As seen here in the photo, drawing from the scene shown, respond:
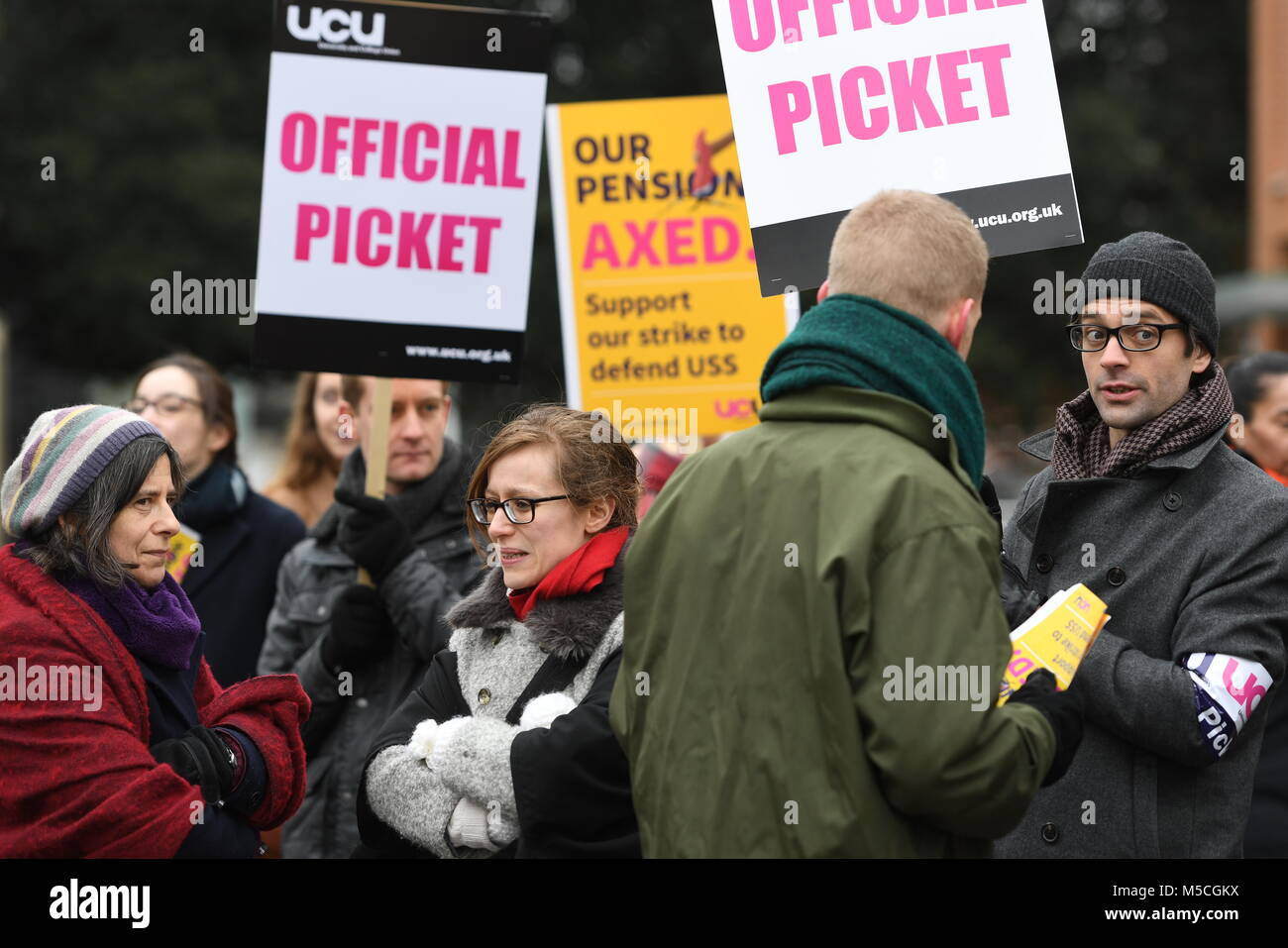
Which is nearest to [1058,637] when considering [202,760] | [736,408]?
[202,760]

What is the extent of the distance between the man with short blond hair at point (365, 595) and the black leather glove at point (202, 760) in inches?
41.9

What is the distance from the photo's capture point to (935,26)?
393 cm

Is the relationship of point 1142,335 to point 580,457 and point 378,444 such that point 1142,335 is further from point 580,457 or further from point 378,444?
point 378,444

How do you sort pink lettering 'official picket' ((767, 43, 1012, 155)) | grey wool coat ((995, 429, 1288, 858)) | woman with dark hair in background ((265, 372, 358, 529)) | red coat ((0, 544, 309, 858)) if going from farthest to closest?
woman with dark hair in background ((265, 372, 358, 529)) < pink lettering 'official picket' ((767, 43, 1012, 155)) < grey wool coat ((995, 429, 1288, 858)) < red coat ((0, 544, 309, 858))

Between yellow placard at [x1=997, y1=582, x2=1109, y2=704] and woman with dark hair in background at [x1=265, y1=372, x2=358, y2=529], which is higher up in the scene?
woman with dark hair in background at [x1=265, y1=372, x2=358, y2=529]

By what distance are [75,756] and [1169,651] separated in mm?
2096

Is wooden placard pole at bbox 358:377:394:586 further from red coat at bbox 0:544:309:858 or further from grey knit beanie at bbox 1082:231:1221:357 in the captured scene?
grey knit beanie at bbox 1082:231:1221:357

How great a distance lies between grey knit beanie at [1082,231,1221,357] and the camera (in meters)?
3.47

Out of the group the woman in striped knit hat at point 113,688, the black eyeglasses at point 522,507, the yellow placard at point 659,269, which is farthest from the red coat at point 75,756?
the yellow placard at point 659,269

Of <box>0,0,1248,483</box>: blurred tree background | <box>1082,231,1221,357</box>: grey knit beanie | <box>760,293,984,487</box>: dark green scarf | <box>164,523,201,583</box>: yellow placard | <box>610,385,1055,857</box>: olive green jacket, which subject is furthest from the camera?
<box>0,0,1248,483</box>: blurred tree background

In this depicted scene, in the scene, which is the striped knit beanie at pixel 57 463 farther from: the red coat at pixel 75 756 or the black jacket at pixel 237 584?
the black jacket at pixel 237 584

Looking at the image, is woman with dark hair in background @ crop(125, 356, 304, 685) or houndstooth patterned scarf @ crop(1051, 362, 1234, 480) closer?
houndstooth patterned scarf @ crop(1051, 362, 1234, 480)

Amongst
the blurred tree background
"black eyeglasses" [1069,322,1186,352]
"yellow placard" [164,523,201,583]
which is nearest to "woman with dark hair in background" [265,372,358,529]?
"yellow placard" [164,523,201,583]

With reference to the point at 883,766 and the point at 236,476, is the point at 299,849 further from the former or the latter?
the point at 883,766
